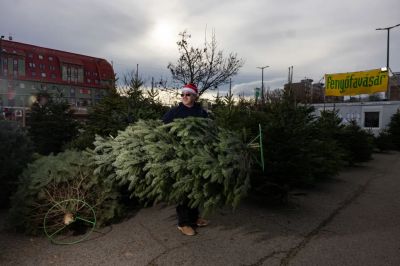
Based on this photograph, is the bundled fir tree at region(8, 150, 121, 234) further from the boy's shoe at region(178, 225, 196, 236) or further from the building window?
the building window

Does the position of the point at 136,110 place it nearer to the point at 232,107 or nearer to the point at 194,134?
the point at 232,107

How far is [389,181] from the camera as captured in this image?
8.76 m

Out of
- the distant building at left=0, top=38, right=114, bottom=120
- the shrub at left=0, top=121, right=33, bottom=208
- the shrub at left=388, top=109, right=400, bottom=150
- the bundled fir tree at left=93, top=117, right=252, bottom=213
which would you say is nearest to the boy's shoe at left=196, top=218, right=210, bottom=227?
the bundled fir tree at left=93, top=117, right=252, bottom=213

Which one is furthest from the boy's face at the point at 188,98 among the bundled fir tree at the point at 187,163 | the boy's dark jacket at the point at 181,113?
the bundled fir tree at the point at 187,163

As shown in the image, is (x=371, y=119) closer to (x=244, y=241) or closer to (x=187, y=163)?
(x=244, y=241)

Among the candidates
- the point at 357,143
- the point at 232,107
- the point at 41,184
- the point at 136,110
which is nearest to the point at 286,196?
the point at 232,107

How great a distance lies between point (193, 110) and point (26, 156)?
3201mm

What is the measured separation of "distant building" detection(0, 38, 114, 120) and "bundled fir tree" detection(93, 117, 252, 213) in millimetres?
17444

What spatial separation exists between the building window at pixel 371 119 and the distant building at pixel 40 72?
1746cm

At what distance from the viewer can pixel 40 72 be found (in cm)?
2206

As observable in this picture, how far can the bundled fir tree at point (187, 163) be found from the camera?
3574 millimetres

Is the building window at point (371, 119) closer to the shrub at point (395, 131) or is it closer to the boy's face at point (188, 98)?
the shrub at point (395, 131)

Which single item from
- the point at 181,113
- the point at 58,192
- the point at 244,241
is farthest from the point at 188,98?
the point at 58,192

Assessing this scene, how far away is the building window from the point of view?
22156mm
